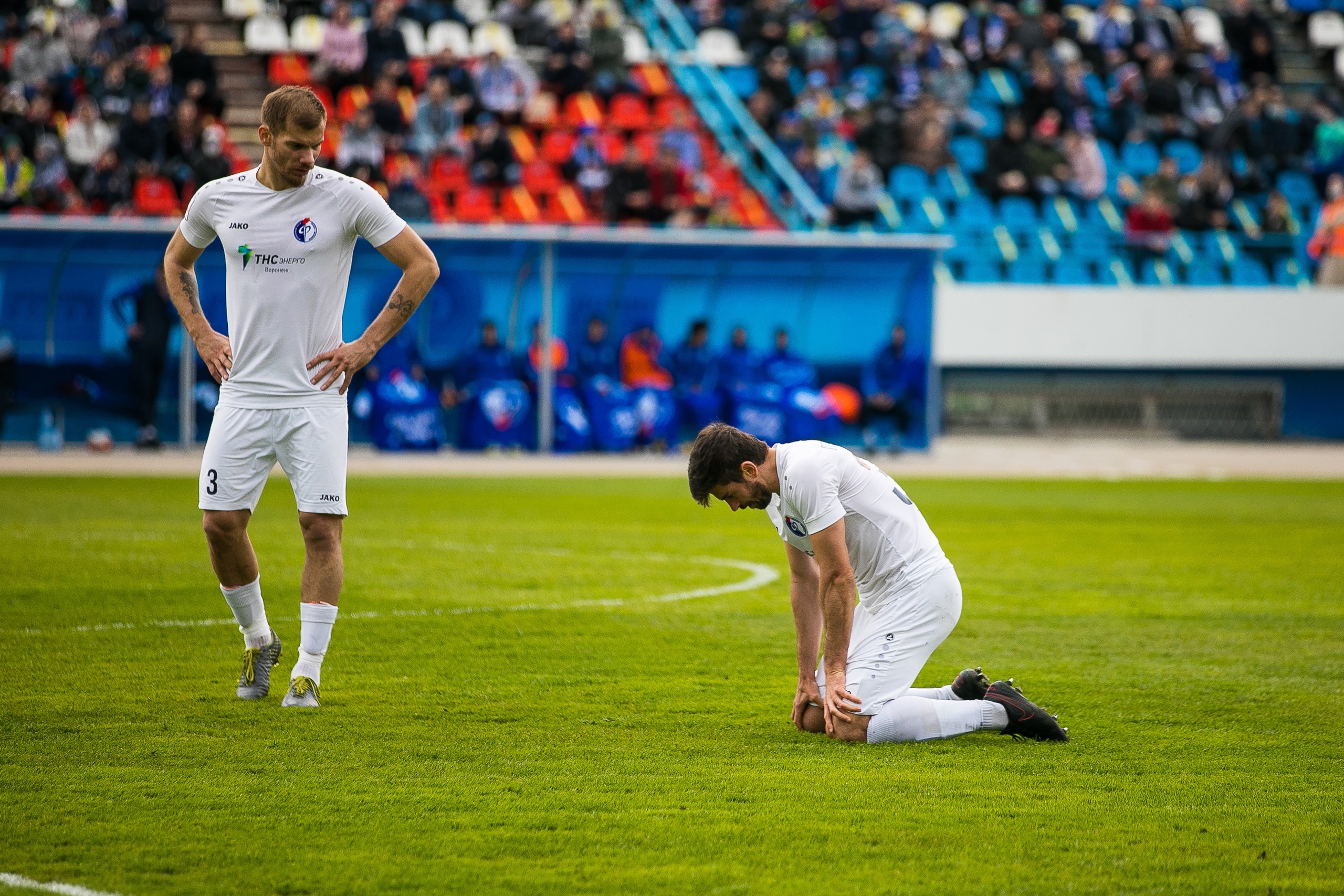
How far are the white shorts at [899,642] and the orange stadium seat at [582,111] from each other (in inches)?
844

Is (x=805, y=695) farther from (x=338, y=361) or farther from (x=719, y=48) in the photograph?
(x=719, y=48)

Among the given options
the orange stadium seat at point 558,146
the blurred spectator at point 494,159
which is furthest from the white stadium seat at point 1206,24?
the blurred spectator at point 494,159

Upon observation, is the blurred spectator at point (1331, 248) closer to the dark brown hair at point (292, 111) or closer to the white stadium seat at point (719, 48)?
the white stadium seat at point (719, 48)

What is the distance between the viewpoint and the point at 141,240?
20516 millimetres

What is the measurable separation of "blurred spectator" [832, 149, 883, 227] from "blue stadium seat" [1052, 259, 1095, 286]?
11.4 feet

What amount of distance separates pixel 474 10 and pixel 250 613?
2448 cm

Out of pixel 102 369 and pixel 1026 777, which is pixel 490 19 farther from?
pixel 1026 777

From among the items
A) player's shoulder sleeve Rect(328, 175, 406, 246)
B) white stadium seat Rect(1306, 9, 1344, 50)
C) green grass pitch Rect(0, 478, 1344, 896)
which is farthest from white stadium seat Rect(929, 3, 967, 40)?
player's shoulder sleeve Rect(328, 175, 406, 246)

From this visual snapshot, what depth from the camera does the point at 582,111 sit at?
86.5ft

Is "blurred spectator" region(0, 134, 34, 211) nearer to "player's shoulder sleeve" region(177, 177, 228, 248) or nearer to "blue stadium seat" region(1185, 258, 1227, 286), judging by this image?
"player's shoulder sleeve" region(177, 177, 228, 248)

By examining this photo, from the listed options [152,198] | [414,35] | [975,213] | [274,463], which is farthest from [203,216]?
[414,35]

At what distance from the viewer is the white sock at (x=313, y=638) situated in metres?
5.84

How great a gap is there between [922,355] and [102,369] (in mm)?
11643

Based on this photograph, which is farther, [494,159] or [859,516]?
[494,159]
